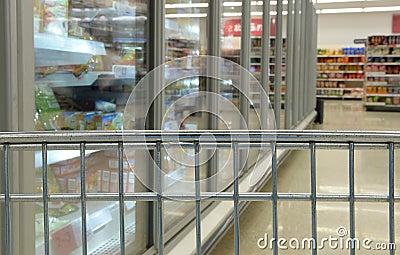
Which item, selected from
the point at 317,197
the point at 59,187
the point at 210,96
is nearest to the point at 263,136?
the point at 317,197

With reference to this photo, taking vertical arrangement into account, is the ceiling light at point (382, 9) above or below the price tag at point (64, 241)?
above

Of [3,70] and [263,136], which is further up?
[3,70]

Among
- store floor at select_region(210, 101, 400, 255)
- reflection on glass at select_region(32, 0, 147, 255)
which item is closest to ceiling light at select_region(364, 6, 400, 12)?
store floor at select_region(210, 101, 400, 255)

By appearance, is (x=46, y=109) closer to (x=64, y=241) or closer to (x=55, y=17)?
(x=55, y=17)

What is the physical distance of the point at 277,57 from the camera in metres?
6.38

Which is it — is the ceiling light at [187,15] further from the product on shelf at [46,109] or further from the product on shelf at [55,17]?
the product on shelf at [46,109]

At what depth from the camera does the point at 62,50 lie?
6.81 feet

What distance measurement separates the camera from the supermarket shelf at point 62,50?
1.90 m

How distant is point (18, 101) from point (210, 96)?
2.26 m

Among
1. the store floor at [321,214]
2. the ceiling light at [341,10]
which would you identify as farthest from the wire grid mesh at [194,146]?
the ceiling light at [341,10]

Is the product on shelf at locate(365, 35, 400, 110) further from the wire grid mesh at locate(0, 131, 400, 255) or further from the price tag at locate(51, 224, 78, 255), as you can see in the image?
the wire grid mesh at locate(0, 131, 400, 255)

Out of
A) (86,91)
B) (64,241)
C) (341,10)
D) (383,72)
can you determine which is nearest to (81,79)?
(86,91)

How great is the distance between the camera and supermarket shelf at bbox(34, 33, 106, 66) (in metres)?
1.90

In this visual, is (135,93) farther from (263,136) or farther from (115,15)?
(263,136)
